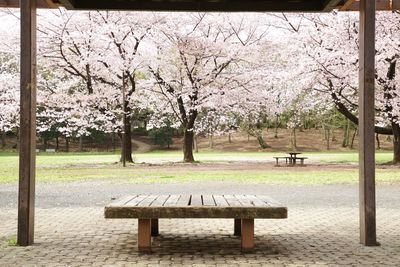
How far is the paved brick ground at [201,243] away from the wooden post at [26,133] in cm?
31

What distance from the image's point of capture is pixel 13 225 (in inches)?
320

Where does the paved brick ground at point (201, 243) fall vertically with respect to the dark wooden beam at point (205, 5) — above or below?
below

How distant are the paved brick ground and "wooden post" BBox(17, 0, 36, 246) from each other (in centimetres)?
31

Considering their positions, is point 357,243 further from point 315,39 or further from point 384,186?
point 315,39

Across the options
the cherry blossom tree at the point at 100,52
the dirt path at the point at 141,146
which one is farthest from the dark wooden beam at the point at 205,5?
the dirt path at the point at 141,146

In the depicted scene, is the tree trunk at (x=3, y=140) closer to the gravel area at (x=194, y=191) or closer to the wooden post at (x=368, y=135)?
the gravel area at (x=194, y=191)

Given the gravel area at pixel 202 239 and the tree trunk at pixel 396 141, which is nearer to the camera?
the gravel area at pixel 202 239

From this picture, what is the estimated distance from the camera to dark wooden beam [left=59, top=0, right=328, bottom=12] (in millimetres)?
7520

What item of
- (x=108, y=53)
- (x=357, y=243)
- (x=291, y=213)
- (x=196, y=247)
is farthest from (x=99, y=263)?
(x=108, y=53)

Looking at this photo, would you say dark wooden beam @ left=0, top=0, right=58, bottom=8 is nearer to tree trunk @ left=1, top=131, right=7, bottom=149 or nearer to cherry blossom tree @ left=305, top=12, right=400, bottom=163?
cherry blossom tree @ left=305, top=12, right=400, bottom=163

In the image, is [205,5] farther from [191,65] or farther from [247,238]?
[191,65]

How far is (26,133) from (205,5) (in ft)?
10.0

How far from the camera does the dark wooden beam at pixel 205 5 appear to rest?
296 inches

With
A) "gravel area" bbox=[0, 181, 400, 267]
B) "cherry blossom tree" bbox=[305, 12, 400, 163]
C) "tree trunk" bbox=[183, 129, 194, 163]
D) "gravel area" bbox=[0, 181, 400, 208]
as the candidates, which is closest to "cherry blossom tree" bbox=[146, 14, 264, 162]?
"tree trunk" bbox=[183, 129, 194, 163]
